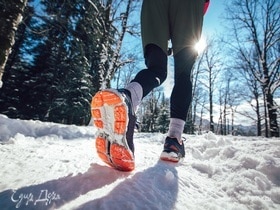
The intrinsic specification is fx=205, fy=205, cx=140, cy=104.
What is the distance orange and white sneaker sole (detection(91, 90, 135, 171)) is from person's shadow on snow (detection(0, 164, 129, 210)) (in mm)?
68

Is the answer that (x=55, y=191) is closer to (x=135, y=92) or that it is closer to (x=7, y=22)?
(x=135, y=92)

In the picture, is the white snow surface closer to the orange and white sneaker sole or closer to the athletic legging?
the orange and white sneaker sole

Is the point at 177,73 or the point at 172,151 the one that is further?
the point at 177,73

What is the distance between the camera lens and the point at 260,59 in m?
11.9

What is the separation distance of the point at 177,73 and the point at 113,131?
0.70 meters

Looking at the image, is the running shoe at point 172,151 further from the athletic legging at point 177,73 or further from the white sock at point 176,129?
the athletic legging at point 177,73

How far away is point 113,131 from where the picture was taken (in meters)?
0.96

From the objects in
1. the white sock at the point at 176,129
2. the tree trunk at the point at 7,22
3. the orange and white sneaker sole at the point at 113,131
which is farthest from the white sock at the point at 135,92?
the tree trunk at the point at 7,22

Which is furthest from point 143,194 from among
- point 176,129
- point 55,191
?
point 176,129

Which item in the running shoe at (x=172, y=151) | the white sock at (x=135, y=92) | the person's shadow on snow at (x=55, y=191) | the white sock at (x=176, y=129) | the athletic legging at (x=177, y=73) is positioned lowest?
the person's shadow on snow at (x=55, y=191)

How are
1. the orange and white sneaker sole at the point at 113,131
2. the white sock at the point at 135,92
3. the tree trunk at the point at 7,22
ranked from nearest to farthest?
the orange and white sneaker sole at the point at 113,131 < the white sock at the point at 135,92 < the tree trunk at the point at 7,22

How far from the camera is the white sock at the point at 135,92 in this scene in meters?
1.11

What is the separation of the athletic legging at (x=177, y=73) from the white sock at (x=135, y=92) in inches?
5.5

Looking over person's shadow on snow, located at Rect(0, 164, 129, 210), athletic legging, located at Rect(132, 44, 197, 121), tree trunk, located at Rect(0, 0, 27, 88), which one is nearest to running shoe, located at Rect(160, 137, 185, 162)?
athletic legging, located at Rect(132, 44, 197, 121)
